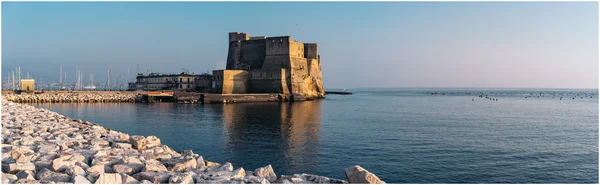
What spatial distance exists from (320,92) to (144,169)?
64.0 m

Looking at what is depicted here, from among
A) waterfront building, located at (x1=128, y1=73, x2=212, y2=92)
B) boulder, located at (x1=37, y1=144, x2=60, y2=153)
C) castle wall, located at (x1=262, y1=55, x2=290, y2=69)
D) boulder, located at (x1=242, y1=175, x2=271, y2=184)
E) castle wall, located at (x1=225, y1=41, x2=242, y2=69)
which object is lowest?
boulder, located at (x1=242, y1=175, x2=271, y2=184)

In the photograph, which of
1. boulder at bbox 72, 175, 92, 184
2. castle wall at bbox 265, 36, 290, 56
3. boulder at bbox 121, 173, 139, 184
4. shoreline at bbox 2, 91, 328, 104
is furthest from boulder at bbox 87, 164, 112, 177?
castle wall at bbox 265, 36, 290, 56

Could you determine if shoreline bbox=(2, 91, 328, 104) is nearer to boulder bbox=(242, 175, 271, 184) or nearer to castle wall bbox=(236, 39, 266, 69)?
castle wall bbox=(236, 39, 266, 69)

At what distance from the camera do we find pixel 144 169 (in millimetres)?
7160

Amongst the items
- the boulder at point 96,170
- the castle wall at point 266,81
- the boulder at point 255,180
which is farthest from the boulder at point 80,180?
the castle wall at point 266,81

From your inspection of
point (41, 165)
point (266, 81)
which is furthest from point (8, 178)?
point (266, 81)

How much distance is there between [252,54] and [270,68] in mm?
6995

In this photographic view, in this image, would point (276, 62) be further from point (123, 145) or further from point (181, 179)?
point (181, 179)

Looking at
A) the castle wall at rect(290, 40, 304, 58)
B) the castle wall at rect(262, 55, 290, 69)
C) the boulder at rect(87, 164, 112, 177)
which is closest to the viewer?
the boulder at rect(87, 164, 112, 177)

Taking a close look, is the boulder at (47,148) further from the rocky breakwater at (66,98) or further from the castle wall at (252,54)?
the castle wall at (252,54)

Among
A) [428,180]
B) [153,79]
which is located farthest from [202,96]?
[428,180]

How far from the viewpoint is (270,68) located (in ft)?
187

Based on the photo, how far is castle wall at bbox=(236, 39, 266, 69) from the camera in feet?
201

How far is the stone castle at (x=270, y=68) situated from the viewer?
55.3m
